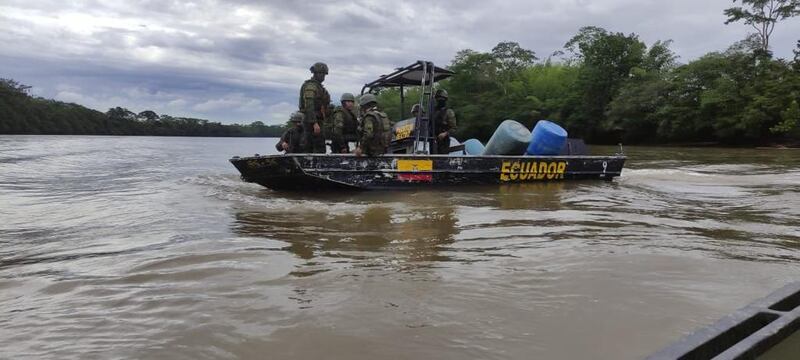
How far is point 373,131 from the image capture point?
836 centimetres

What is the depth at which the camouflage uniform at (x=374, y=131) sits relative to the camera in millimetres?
8320

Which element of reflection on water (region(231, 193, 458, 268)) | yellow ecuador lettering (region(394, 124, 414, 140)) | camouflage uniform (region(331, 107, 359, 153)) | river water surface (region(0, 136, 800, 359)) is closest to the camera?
river water surface (region(0, 136, 800, 359))

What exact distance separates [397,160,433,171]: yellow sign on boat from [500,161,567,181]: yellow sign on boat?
1.33m

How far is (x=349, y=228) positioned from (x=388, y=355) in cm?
332

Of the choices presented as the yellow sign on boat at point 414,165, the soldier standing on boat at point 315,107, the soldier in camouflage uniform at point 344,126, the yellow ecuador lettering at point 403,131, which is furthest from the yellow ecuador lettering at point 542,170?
the soldier standing on boat at point 315,107

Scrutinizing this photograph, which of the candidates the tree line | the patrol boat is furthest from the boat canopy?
the tree line

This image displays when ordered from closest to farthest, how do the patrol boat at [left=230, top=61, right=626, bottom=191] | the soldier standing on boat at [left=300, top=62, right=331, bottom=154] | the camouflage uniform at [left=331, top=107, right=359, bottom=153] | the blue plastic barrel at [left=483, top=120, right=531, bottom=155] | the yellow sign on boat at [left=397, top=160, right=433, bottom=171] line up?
the patrol boat at [left=230, top=61, right=626, bottom=191] → the yellow sign on boat at [left=397, top=160, right=433, bottom=171] → the soldier standing on boat at [left=300, top=62, right=331, bottom=154] → the camouflage uniform at [left=331, top=107, right=359, bottom=153] → the blue plastic barrel at [left=483, top=120, right=531, bottom=155]

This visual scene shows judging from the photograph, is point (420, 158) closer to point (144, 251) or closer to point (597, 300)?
point (144, 251)

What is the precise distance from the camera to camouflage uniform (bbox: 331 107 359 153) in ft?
30.0

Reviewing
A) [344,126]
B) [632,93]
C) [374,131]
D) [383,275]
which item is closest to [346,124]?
[344,126]

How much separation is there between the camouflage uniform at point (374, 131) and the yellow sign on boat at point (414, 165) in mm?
333

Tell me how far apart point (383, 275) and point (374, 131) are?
461cm

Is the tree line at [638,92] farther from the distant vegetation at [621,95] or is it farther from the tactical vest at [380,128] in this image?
the tactical vest at [380,128]

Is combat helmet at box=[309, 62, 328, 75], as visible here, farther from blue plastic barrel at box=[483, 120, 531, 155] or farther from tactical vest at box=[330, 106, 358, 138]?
blue plastic barrel at box=[483, 120, 531, 155]
